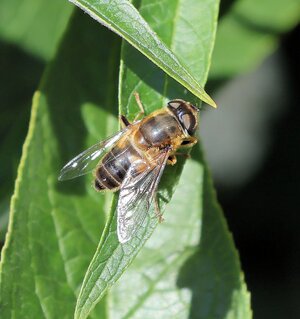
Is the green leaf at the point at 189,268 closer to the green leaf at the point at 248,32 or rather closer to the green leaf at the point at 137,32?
the green leaf at the point at 137,32

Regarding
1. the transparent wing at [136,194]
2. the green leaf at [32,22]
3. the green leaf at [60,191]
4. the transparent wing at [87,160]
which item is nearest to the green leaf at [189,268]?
the transparent wing at [136,194]

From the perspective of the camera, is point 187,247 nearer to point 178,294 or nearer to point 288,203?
point 178,294

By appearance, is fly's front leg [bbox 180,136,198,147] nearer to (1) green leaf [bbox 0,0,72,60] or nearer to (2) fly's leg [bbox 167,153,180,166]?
(2) fly's leg [bbox 167,153,180,166]

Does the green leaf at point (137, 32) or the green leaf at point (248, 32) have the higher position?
the green leaf at point (137, 32)

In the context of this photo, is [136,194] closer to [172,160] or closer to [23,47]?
[172,160]

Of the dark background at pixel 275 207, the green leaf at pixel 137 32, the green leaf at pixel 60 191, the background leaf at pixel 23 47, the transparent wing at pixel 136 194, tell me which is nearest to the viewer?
the green leaf at pixel 137 32

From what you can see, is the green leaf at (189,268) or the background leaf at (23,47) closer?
the green leaf at (189,268)

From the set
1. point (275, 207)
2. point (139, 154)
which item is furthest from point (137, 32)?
point (275, 207)

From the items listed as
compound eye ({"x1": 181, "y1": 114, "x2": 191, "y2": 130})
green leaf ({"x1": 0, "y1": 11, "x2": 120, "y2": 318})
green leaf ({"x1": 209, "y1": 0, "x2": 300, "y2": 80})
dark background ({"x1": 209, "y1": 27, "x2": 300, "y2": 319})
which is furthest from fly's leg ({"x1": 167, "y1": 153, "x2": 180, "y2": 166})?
dark background ({"x1": 209, "y1": 27, "x2": 300, "y2": 319})

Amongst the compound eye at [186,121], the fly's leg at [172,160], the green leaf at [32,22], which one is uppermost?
the green leaf at [32,22]

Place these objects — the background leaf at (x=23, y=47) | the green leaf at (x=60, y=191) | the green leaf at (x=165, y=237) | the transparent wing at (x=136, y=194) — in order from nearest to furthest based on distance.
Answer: the green leaf at (x=165, y=237) → the transparent wing at (x=136, y=194) → the green leaf at (x=60, y=191) → the background leaf at (x=23, y=47)
